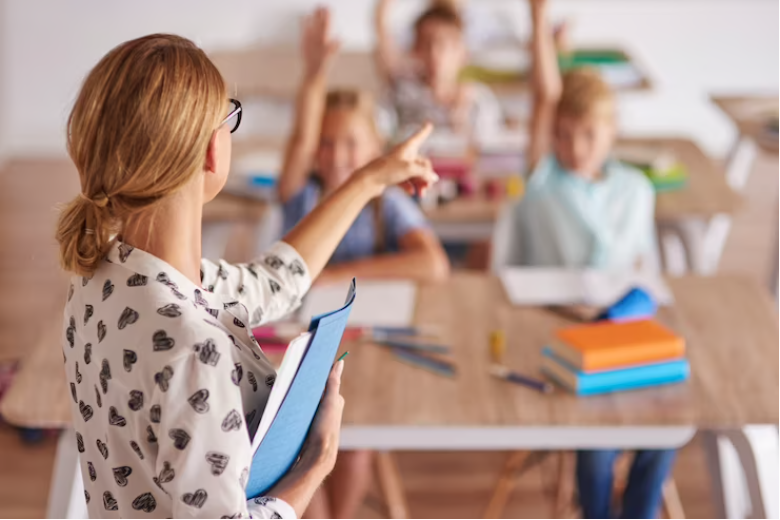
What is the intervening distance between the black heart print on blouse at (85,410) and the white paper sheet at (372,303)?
39.1 inches

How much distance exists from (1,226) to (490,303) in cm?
341

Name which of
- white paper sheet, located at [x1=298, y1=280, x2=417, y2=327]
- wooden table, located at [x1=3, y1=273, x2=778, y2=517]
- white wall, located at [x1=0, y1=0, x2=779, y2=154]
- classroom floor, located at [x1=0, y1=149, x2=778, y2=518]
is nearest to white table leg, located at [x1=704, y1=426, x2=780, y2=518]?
wooden table, located at [x1=3, y1=273, x2=778, y2=517]

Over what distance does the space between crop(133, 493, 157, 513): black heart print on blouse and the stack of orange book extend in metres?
0.96

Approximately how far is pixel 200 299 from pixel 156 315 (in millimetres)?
82

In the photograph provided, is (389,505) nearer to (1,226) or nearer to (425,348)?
(425,348)

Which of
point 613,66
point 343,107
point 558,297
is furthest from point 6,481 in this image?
point 613,66

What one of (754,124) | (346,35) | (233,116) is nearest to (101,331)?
(233,116)

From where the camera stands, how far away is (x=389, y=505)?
2.59 metres

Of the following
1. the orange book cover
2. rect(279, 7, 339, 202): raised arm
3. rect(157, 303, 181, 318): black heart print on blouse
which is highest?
rect(157, 303, 181, 318): black heart print on blouse

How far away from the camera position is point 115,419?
1107mm

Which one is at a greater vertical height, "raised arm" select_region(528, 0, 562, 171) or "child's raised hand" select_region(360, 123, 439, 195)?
"child's raised hand" select_region(360, 123, 439, 195)

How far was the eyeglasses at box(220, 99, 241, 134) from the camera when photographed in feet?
3.70

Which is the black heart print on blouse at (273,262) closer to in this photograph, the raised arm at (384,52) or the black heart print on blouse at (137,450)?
the black heart print on blouse at (137,450)

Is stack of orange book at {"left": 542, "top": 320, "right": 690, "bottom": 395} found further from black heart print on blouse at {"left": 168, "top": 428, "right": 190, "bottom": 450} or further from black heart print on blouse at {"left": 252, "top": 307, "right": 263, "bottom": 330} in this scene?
black heart print on blouse at {"left": 168, "top": 428, "right": 190, "bottom": 450}
